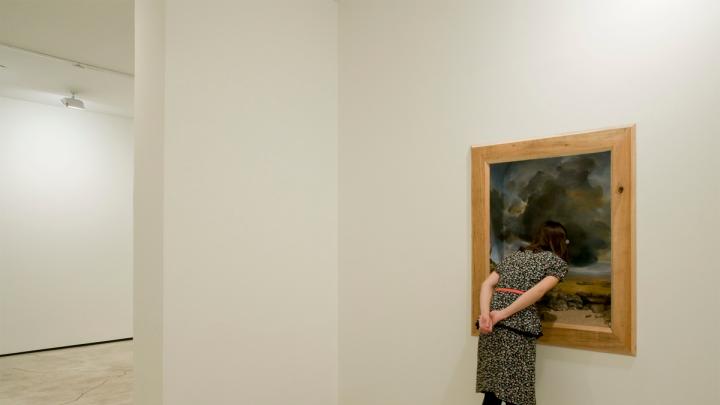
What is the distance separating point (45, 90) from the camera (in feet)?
17.5

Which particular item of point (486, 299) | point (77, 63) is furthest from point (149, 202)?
point (77, 63)

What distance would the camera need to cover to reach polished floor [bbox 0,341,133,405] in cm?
416

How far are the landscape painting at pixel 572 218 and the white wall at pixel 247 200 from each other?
1377mm

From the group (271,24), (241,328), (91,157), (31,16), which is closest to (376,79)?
(271,24)

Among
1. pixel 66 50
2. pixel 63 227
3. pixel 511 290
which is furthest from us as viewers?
pixel 63 227

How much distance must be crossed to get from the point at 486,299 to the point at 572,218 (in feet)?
2.01

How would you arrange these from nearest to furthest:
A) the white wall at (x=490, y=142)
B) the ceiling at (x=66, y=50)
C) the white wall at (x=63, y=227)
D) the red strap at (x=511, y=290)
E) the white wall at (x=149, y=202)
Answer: the white wall at (x=490, y=142) < the red strap at (x=511, y=290) < the white wall at (x=149, y=202) < the ceiling at (x=66, y=50) < the white wall at (x=63, y=227)

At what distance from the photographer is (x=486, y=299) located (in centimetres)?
237

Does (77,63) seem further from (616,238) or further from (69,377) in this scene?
(616,238)

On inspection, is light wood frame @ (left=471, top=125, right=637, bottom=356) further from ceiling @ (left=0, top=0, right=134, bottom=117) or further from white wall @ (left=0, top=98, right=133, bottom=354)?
white wall @ (left=0, top=98, right=133, bottom=354)

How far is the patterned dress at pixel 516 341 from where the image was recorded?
7.14 feet

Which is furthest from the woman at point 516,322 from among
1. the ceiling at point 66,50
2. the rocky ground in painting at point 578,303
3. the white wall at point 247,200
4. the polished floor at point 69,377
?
the polished floor at point 69,377

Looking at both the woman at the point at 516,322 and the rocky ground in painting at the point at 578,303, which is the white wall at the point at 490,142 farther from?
the woman at the point at 516,322

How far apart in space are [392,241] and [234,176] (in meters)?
1.14
